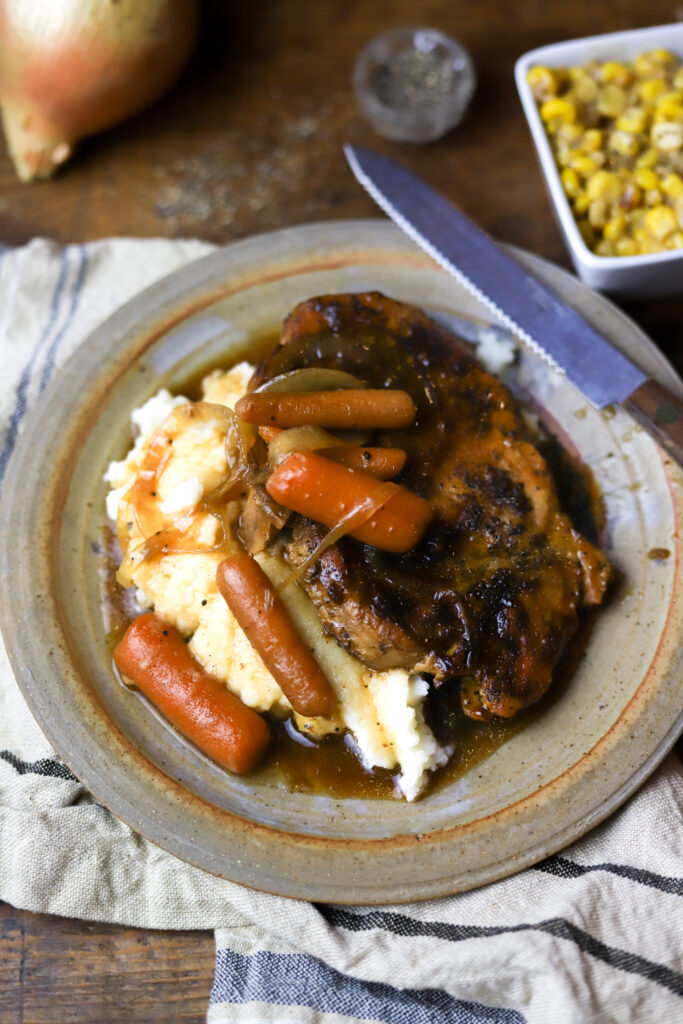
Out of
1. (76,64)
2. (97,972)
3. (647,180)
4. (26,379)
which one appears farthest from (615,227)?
(97,972)

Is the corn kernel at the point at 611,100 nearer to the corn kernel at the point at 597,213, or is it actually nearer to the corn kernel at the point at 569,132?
the corn kernel at the point at 569,132

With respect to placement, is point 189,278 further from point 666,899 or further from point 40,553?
point 666,899

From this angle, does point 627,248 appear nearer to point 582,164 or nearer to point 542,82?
point 582,164

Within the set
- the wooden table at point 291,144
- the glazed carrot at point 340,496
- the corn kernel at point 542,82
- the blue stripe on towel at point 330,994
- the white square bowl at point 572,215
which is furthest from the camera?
the wooden table at point 291,144

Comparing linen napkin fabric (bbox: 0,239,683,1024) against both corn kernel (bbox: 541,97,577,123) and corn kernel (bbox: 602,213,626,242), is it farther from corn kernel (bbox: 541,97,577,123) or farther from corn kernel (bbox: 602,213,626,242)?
corn kernel (bbox: 541,97,577,123)

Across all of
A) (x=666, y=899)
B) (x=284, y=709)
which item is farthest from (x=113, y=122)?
(x=666, y=899)

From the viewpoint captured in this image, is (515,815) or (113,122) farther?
(113,122)

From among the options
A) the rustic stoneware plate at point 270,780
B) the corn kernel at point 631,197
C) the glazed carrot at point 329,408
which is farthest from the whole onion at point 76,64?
the corn kernel at point 631,197
